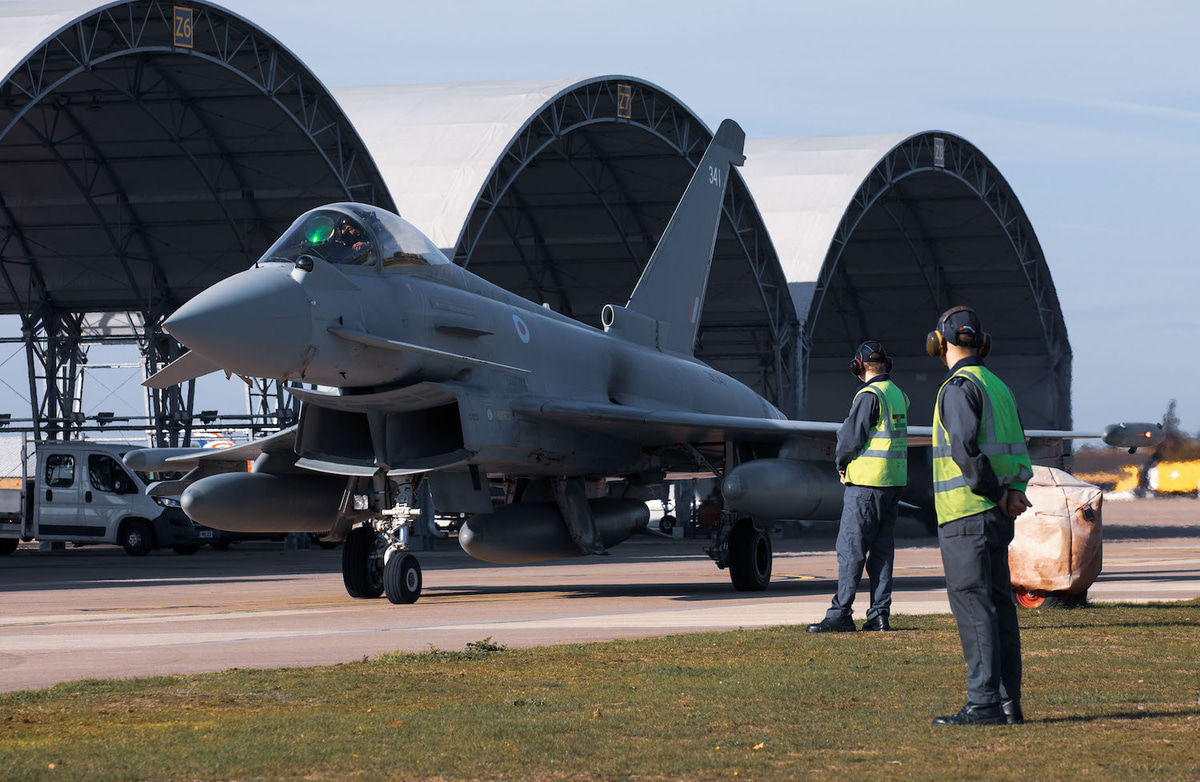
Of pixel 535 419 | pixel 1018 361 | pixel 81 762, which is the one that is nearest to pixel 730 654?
pixel 81 762

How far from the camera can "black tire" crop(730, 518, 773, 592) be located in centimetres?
1603

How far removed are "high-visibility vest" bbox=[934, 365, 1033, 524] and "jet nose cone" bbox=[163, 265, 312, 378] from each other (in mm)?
7130

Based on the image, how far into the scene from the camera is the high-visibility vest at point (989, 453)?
6199 mm

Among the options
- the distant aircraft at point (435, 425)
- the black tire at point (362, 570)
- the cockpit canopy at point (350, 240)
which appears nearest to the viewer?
the distant aircraft at point (435, 425)

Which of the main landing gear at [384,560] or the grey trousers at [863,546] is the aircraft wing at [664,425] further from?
the grey trousers at [863,546]

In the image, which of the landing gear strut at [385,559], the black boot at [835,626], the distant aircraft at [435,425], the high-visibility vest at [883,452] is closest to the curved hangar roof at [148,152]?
the distant aircraft at [435,425]

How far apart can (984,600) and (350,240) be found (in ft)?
27.5

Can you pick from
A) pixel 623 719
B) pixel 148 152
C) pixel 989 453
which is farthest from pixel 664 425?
pixel 148 152

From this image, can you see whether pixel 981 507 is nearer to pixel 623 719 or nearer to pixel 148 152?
pixel 623 719

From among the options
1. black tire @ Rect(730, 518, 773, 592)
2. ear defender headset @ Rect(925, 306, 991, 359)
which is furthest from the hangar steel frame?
ear defender headset @ Rect(925, 306, 991, 359)

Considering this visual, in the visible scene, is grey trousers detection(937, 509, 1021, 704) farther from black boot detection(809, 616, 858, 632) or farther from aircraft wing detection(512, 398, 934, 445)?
aircraft wing detection(512, 398, 934, 445)

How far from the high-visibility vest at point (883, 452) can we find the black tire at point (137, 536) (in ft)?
74.9

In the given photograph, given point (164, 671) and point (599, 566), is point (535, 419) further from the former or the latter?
point (599, 566)

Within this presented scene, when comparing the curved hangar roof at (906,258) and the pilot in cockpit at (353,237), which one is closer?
the pilot in cockpit at (353,237)
